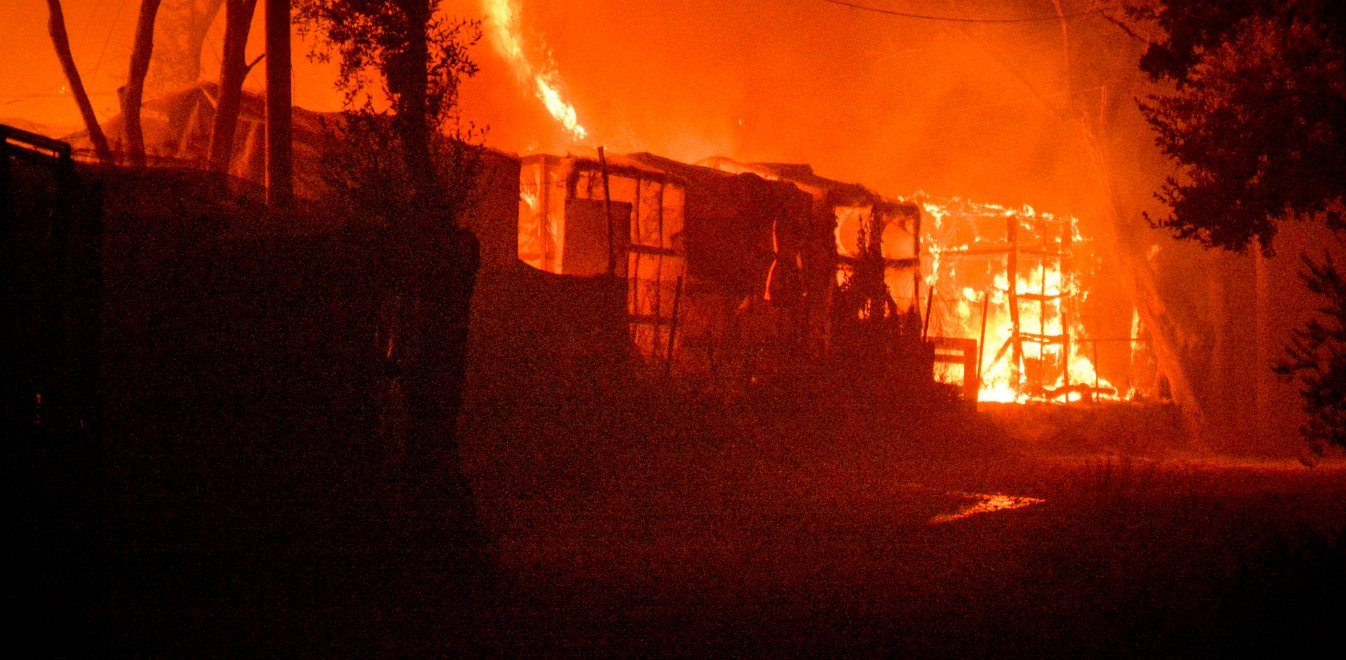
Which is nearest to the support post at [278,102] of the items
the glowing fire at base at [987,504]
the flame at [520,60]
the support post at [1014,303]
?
the glowing fire at base at [987,504]

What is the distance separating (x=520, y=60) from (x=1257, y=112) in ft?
105

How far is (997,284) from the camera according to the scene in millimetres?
32031

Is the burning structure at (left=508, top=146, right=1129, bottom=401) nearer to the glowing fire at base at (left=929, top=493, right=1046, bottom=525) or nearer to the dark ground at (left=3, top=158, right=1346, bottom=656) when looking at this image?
the glowing fire at base at (left=929, top=493, right=1046, bottom=525)

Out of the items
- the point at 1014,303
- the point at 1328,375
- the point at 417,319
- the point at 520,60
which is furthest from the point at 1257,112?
the point at 520,60

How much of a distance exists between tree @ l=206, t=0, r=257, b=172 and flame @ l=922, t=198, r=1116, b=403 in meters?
20.8

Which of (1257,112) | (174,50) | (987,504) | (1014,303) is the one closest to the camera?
(1257,112)

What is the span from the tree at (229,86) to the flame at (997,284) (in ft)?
68.1

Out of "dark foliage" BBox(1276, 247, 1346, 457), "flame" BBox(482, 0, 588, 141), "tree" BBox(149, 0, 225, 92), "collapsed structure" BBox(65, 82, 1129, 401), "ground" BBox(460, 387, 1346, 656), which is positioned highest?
"flame" BBox(482, 0, 588, 141)

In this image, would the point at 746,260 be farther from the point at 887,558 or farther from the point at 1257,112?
the point at 1257,112

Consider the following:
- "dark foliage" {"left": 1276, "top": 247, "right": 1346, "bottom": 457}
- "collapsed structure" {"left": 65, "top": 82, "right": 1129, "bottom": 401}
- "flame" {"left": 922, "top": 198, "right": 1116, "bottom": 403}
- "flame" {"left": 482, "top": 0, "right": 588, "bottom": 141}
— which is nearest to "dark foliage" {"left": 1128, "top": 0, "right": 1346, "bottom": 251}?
"dark foliage" {"left": 1276, "top": 247, "right": 1346, "bottom": 457}

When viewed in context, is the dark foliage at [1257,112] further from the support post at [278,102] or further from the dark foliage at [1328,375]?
the support post at [278,102]

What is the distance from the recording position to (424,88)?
27.9ft

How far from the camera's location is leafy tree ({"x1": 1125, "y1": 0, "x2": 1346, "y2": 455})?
779 cm

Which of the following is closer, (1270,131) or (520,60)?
(1270,131)
